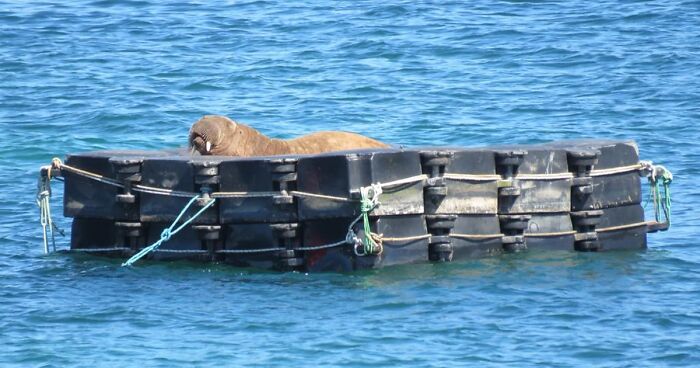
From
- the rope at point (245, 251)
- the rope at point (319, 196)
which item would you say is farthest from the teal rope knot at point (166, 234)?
the rope at point (319, 196)

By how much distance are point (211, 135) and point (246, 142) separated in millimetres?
357

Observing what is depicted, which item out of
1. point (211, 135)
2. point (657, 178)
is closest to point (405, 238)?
point (211, 135)

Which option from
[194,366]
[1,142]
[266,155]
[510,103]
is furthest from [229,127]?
[510,103]

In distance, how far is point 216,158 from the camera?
11.6 m

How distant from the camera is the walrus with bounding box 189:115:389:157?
475 inches

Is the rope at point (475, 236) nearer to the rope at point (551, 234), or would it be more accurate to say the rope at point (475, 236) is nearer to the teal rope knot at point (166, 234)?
the rope at point (551, 234)

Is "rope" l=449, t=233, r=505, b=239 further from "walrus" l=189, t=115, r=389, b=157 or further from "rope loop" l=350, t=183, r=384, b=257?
"walrus" l=189, t=115, r=389, b=157

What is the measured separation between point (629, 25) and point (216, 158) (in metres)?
15.1

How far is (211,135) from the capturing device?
39.6 feet

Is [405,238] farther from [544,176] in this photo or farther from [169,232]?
[169,232]

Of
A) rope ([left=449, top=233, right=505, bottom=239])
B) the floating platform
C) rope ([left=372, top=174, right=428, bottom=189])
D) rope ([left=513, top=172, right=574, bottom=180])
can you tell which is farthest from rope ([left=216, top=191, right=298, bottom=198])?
rope ([left=513, top=172, right=574, bottom=180])

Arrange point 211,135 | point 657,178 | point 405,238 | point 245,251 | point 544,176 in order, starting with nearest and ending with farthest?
1. point 405,238
2. point 245,251
3. point 544,176
4. point 211,135
5. point 657,178

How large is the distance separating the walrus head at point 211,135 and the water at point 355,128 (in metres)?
1.07

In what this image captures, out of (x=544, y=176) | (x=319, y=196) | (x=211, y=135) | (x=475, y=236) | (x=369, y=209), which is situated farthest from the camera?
(x=211, y=135)
